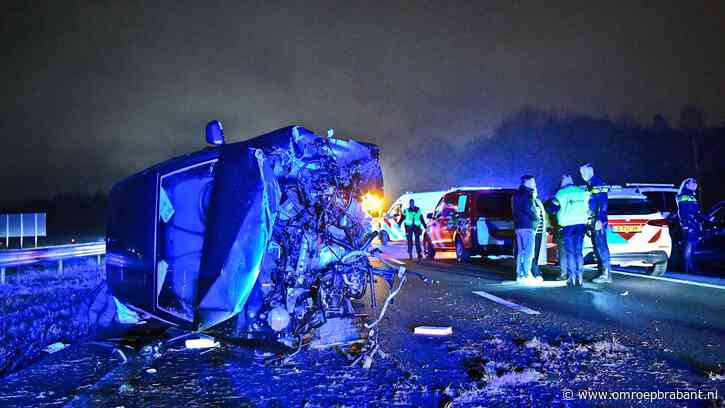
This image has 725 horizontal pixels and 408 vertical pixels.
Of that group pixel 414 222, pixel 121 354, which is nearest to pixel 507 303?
pixel 121 354

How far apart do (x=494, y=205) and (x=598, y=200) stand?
3.82m

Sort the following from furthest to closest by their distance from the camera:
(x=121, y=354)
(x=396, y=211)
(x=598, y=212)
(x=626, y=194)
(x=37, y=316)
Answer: (x=396, y=211), (x=626, y=194), (x=598, y=212), (x=37, y=316), (x=121, y=354)

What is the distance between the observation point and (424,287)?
898 centimetres

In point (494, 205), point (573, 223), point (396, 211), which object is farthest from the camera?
point (396, 211)

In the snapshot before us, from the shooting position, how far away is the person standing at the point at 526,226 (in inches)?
356

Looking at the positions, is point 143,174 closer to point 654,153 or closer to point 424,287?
point 424,287

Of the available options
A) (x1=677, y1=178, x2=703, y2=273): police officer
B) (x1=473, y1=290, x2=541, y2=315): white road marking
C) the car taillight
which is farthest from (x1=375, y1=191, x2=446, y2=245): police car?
(x1=473, y1=290, x2=541, y2=315): white road marking

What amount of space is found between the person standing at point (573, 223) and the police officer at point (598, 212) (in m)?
0.09

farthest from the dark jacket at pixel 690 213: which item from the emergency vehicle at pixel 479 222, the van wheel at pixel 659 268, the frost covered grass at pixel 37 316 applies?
the frost covered grass at pixel 37 316

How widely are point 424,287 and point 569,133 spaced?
36.7 metres

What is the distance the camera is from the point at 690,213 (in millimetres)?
9953

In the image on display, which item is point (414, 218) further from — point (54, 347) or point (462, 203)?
point (54, 347)

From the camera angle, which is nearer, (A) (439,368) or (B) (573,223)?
(A) (439,368)

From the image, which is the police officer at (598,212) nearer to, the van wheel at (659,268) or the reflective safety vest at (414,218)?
the van wheel at (659,268)
